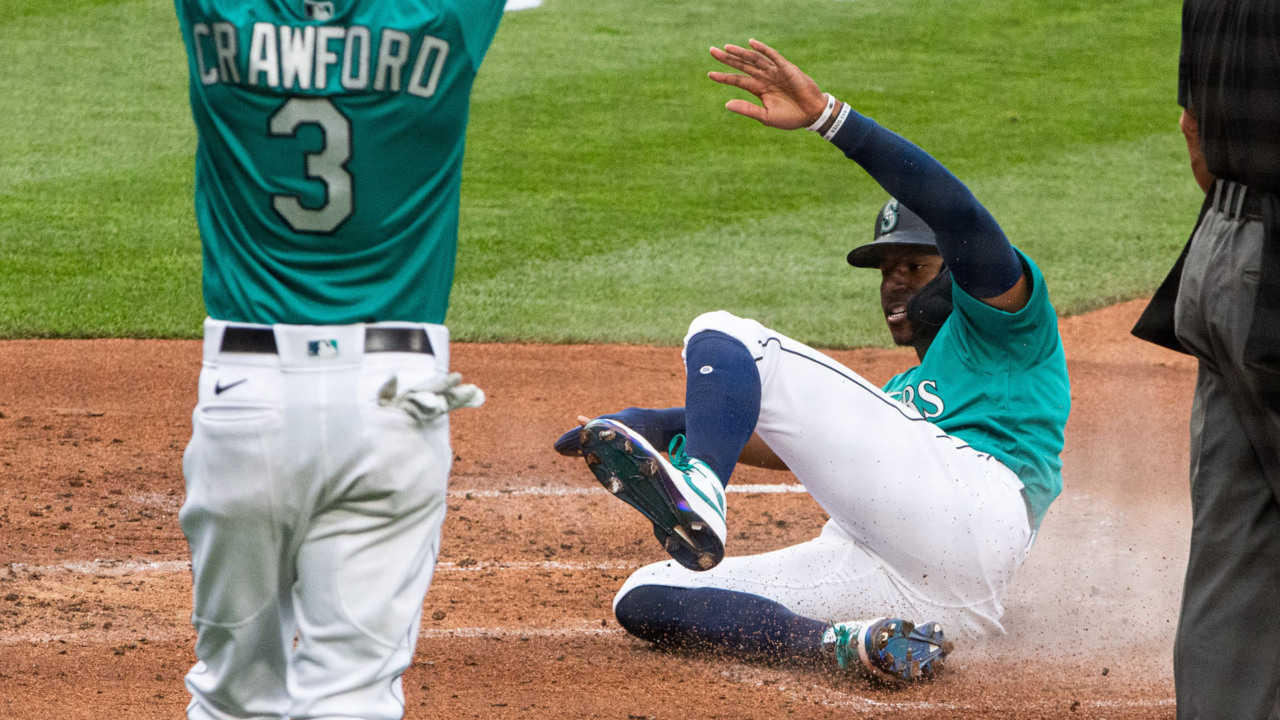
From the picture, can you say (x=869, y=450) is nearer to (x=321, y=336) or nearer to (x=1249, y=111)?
(x=1249, y=111)

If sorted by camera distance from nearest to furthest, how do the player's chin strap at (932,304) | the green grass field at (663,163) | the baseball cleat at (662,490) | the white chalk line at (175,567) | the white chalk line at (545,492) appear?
the baseball cleat at (662,490) < the player's chin strap at (932,304) < the white chalk line at (175,567) < the white chalk line at (545,492) < the green grass field at (663,163)

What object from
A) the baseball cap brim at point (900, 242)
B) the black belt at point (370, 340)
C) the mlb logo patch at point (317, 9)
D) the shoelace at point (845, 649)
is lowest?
the shoelace at point (845, 649)

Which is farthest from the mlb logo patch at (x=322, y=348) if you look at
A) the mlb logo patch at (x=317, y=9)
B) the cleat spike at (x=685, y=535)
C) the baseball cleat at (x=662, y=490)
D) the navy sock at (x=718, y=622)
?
the navy sock at (x=718, y=622)

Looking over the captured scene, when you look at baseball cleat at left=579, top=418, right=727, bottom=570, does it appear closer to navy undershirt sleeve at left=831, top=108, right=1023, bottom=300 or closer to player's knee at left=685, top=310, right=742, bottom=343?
player's knee at left=685, top=310, right=742, bottom=343

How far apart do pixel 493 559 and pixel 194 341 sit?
11.7 feet

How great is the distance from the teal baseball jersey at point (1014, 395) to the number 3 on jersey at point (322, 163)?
1.76 m

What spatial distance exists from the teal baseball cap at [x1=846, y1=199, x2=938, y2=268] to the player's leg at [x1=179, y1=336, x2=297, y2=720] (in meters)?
1.96

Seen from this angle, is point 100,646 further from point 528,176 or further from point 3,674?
point 528,176

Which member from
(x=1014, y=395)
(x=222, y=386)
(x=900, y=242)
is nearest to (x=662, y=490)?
(x=222, y=386)

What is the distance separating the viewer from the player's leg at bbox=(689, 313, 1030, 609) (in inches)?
131

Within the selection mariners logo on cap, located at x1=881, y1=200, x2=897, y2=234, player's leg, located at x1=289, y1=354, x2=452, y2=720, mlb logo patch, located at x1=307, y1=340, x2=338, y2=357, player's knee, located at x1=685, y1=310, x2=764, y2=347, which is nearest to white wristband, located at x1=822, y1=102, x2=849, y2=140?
player's knee, located at x1=685, y1=310, x2=764, y2=347

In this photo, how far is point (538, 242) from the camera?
30.6ft

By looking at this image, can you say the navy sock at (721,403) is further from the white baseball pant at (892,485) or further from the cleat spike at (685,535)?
the cleat spike at (685,535)

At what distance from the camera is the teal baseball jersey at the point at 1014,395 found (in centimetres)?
347
